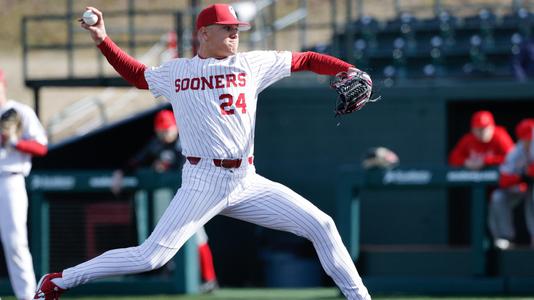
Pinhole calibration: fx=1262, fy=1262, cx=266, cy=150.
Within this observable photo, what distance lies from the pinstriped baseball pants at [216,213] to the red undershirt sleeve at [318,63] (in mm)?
576

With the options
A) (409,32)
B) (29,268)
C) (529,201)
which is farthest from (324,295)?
(409,32)

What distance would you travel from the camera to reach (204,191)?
607 cm

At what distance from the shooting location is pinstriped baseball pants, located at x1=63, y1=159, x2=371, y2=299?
6.05 meters

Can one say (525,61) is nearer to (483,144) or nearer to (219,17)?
(483,144)

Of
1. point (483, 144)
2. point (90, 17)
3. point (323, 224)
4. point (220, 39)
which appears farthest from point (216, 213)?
point (483, 144)

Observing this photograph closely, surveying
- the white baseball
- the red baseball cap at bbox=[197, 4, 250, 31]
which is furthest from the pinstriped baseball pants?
the white baseball

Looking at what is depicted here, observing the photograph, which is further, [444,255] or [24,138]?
[444,255]

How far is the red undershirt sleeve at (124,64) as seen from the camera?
6301 millimetres

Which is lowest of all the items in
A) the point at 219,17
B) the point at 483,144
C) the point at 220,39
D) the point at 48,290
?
the point at 48,290

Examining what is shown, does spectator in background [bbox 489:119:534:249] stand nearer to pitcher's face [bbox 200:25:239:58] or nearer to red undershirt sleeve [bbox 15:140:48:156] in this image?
red undershirt sleeve [bbox 15:140:48:156]

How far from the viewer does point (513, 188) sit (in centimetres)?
1001

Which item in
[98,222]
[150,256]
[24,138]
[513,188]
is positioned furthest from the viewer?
[98,222]

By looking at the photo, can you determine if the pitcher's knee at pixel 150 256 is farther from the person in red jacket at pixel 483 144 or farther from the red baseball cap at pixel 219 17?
the person in red jacket at pixel 483 144

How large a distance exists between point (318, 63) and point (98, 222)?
179 inches
